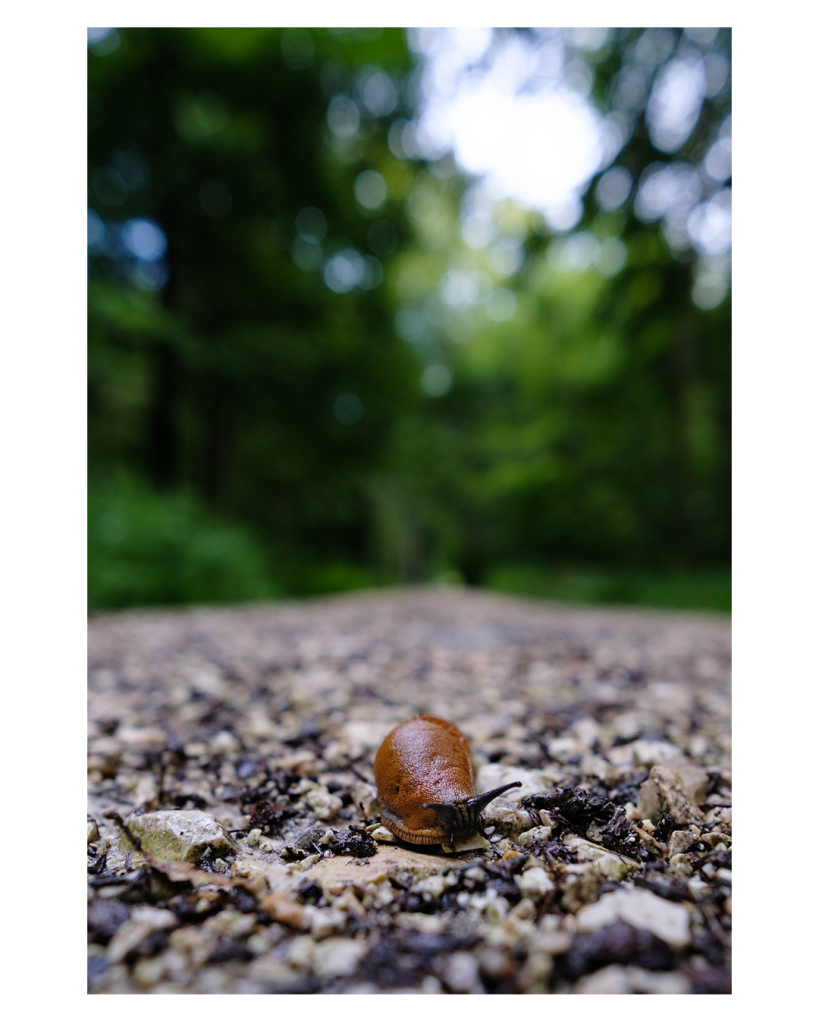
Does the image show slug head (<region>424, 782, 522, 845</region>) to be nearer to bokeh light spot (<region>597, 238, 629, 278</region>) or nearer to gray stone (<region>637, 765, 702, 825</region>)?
gray stone (<region>637, 765, 702, 825</region>)

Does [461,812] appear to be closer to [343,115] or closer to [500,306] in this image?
[343,115]

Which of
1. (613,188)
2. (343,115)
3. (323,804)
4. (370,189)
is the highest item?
(343,115)

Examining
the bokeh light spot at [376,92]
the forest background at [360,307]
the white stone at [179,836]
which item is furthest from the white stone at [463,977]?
the bokeh light spot at [376,92]

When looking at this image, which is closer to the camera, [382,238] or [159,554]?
[159,554]

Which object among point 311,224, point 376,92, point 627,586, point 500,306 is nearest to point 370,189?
point 311,224

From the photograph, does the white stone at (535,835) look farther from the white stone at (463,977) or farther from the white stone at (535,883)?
the white stone at (463,977)

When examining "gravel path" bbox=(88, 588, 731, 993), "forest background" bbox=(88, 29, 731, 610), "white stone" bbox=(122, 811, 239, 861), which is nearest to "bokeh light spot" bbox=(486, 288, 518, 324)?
"forest background" bbox=(88, 29, 731, 610)

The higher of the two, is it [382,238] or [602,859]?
[382,238]

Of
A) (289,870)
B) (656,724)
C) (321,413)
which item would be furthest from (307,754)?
(321,413)
